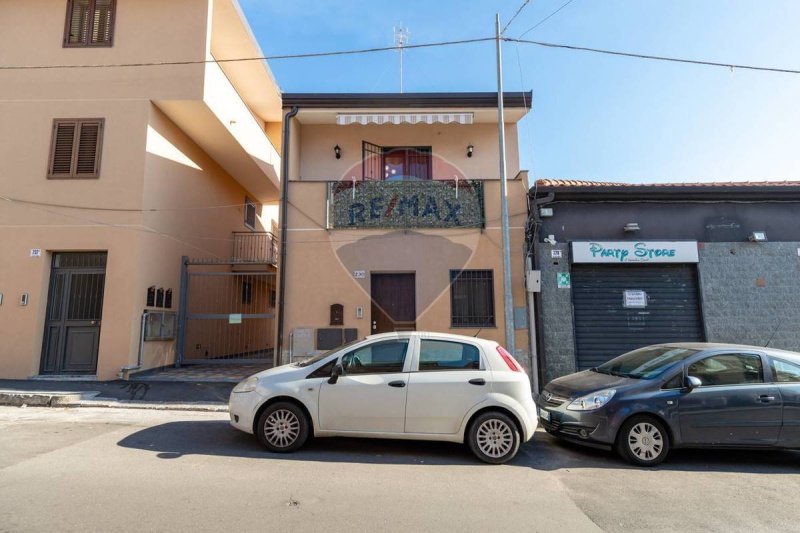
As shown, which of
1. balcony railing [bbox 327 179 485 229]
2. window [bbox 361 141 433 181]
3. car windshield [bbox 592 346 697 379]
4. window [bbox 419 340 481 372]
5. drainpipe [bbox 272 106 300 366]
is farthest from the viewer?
window [bbox 361 141 433 181]

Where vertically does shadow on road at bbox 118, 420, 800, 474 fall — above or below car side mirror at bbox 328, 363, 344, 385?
below

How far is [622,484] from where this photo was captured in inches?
201

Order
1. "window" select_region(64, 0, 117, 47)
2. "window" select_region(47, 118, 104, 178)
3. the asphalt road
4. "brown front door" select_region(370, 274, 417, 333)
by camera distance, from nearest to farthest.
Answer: the asphalt road, "window" select_region(47, 118, 104, 178), "brown front door" select_region(370, 274, 417, 333), "window" select_region(64, 0, 117, 47)

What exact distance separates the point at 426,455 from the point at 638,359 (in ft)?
11.4

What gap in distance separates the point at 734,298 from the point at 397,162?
897 cm

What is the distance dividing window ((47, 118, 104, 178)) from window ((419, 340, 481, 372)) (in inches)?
366

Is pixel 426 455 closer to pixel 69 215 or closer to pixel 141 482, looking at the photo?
pixel 141 482

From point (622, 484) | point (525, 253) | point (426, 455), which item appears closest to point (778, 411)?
point (622, 484)

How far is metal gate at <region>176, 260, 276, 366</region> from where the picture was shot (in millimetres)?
12391

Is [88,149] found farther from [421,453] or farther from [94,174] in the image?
[421,453]

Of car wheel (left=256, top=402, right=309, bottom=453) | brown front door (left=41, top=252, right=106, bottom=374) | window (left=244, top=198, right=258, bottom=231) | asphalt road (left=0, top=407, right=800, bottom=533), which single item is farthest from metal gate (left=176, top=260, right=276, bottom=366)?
car wheel (left=256, top=402, right=309, bottom=453)

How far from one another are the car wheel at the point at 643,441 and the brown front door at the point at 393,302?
569cm

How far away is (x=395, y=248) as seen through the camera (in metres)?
11.1

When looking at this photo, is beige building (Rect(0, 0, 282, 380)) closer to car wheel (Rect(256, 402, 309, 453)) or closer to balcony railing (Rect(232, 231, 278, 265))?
balcony railing (Rect(232, 231, 278, 265))
